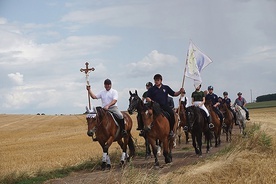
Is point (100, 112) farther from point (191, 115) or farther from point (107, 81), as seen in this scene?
point (191, 115)

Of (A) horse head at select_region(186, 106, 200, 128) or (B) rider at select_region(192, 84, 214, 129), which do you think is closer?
(A) horse head at select_region(186, 106, 200, 128)

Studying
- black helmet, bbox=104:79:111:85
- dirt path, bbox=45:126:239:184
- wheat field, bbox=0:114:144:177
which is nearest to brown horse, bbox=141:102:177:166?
dirt path, bbox=45:126:239:184

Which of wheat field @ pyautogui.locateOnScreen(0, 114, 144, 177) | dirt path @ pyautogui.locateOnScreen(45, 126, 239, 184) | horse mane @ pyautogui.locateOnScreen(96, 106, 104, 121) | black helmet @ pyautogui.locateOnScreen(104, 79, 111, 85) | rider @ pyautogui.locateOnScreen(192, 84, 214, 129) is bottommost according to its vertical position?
wheat field @ pyautogui.locateOnScreen(0, 114, 144, 177)

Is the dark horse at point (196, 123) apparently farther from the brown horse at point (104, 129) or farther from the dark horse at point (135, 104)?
the dark horse at point (135, 104)

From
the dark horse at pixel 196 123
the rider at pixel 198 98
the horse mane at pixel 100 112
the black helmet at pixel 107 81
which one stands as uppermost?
the black helmet at pixel 107 81

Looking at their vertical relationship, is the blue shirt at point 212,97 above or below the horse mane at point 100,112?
above

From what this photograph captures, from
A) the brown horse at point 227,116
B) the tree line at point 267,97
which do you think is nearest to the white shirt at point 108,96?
the brown horse at point 227,116

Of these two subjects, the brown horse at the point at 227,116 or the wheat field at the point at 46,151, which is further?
the brown horse at the point at 227,116

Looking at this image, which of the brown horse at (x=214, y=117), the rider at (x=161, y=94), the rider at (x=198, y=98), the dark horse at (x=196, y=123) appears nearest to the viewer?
the rider at (x=161, y=94)

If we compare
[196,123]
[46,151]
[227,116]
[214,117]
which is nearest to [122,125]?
[196,123]

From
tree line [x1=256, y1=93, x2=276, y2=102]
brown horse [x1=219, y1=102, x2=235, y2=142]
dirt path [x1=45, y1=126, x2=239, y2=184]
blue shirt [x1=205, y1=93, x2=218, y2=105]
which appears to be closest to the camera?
dirt path [x1=45, y1=126, x2=239, y2=184]

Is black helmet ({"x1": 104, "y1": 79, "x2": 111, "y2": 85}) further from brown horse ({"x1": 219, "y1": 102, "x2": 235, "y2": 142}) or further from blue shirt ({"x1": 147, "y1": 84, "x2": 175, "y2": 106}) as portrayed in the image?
brown horse ({"x1": 219, "y1": 102, "x2": 235, "y2": 142})

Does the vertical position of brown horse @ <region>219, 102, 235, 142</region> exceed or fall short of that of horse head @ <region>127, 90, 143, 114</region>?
it falls short

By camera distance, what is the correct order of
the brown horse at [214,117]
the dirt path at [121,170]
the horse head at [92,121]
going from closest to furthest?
the dirt path at [121,170] < the horse head at [92,121] < the brown horse at [214,117]
